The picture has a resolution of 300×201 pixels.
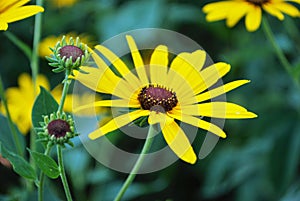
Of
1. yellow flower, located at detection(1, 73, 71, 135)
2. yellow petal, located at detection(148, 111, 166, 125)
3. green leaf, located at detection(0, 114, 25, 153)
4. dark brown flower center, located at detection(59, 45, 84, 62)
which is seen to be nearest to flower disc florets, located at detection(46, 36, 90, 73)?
dark brown flower center, located at detection(59, 45, 84, 62)

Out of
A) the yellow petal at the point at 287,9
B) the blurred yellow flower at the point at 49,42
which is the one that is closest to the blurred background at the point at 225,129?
the blurred yellow flower at the point at 49,42

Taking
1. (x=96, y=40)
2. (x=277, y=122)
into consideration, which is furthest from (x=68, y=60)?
(x=96, y=40)

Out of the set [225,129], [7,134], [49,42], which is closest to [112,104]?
[7,134]

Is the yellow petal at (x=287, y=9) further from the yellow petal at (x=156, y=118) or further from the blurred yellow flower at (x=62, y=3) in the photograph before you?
the blurred yellow flower at (x=62, y=3)

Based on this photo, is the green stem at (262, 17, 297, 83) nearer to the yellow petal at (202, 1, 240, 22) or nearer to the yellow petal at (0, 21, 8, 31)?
the yellow petal at (202, 1, 240, 22)

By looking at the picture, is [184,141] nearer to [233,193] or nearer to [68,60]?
Answer: [68,60]

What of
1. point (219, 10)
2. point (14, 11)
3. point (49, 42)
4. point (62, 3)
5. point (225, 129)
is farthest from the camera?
point (62, 3)

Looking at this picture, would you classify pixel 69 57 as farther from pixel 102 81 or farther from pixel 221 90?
pixel 221 90
